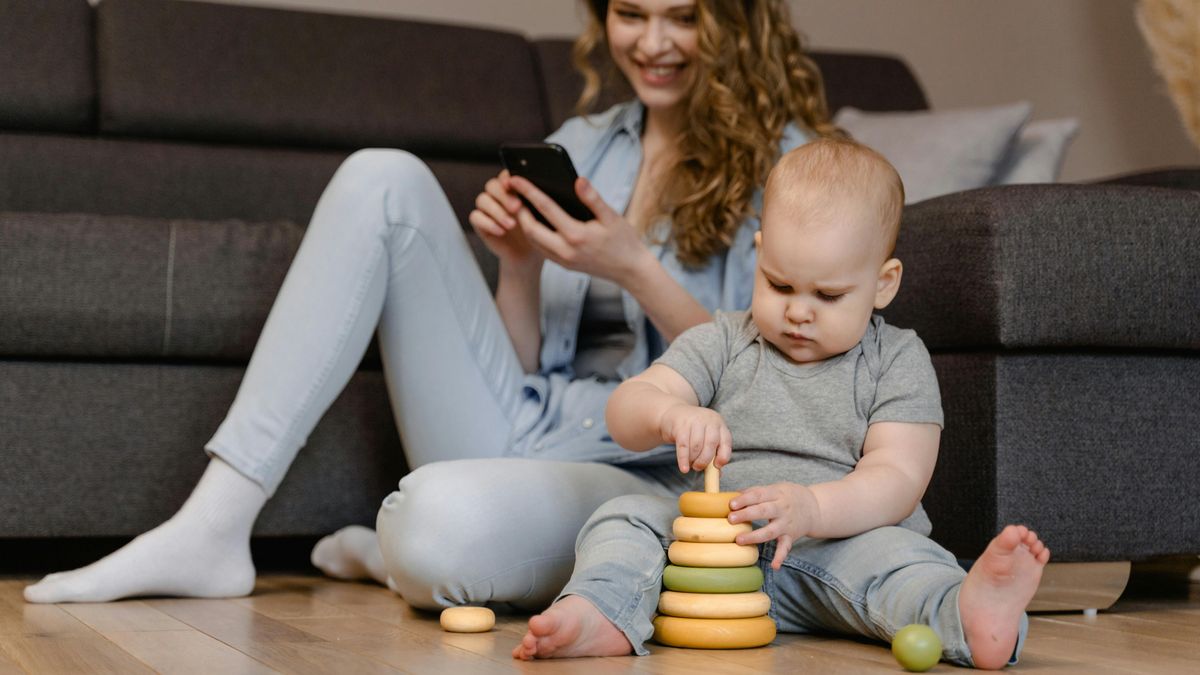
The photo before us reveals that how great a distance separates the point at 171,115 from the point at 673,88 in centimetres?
121

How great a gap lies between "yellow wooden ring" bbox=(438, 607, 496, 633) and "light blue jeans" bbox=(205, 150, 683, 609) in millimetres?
57

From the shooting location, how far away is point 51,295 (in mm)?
1737

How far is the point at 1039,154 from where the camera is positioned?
2303 mm

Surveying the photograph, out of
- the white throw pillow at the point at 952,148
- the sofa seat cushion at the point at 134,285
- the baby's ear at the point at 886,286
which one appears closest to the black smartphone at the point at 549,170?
the baby's ear at the point at 886,286

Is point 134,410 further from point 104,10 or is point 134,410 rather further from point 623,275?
point 104,10

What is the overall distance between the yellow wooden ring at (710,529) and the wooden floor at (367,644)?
102 mm

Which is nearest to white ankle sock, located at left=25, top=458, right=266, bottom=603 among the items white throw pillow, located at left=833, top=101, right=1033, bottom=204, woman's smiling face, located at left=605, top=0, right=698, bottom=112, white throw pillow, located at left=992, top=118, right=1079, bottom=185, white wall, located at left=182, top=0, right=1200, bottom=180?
woman's smiling face, located at left=605, top=0, right=698, bottom=112

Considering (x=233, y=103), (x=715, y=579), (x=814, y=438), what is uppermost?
(x=233, y=103)

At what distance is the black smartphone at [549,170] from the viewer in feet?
4.91

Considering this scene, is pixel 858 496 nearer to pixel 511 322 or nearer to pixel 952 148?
pixel 511 322

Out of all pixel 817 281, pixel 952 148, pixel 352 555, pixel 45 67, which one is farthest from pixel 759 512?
pixel 45 67

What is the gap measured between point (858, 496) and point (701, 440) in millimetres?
165

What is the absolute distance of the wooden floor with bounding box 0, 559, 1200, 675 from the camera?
3.61 ft

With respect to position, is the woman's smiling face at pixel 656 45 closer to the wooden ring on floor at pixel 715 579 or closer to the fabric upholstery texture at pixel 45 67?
the wooden ring on floor at pixel 715 579
